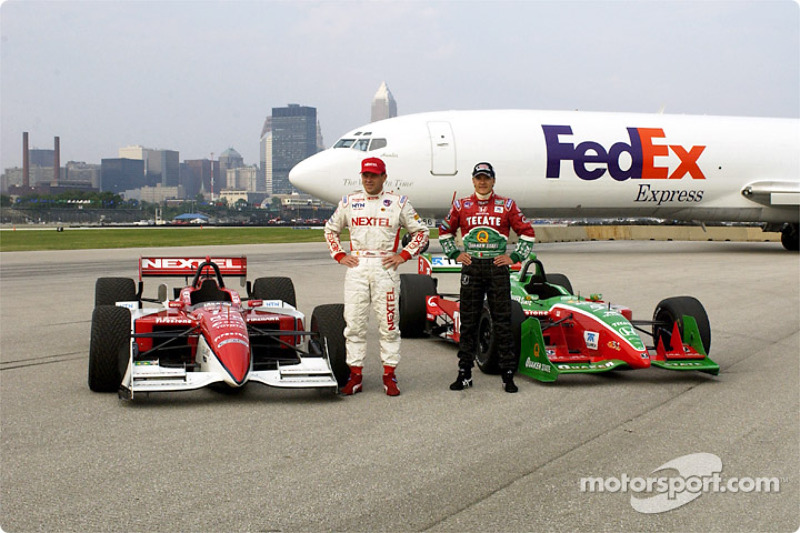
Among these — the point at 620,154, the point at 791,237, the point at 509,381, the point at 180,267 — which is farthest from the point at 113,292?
the point at 791,237

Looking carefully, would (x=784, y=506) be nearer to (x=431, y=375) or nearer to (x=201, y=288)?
(x=431, y=375)

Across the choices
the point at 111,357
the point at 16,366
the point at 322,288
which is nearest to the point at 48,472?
the point at 111,357

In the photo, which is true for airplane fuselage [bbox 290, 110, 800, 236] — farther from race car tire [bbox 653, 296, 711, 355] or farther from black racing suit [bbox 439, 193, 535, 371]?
black racing suit [bbox 439, 193, 535, 371]

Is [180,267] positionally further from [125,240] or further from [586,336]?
[125,240]

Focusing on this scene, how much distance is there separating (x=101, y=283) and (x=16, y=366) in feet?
5.94

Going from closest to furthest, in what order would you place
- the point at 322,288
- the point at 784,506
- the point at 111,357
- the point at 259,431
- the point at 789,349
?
the point at 784,506 < the point at 259,431 < the point at 111,357 < the point at 789,349 < the point at 322,288

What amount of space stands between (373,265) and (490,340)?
157 centimetres

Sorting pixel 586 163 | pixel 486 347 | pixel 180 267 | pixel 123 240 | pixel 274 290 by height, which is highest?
pixel 586 163

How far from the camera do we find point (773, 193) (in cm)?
3009

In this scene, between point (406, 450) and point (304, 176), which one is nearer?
point (406, 450)

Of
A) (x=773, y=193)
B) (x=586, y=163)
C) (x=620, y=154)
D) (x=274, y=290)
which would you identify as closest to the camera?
(x=274, y=290)

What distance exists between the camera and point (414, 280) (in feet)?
35.9

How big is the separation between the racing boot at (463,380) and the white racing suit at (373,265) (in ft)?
2.04
